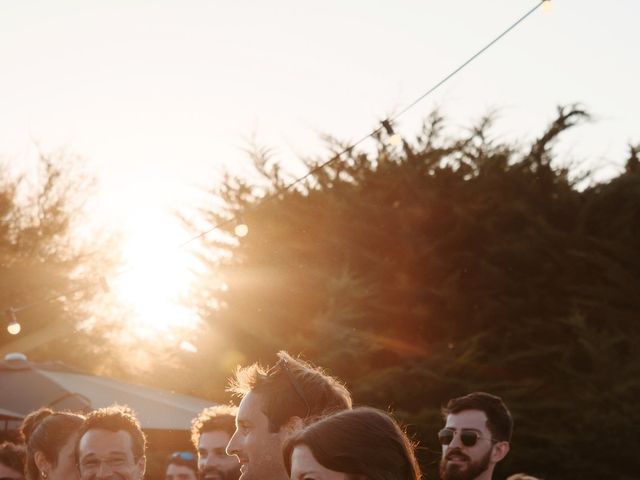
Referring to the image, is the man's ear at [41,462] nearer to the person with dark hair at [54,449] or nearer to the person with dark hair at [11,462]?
the person with dark hair at [54,449]

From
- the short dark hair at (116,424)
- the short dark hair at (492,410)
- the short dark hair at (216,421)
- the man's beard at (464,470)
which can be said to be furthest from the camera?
the short dark hair at (216,421)

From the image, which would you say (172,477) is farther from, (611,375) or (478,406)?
(611,375)

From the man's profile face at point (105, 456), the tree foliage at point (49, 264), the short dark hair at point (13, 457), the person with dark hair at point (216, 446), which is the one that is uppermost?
the tree foliage at point (49, 264)

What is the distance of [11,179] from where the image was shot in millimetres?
23422

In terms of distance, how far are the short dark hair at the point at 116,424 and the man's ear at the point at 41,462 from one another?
0.44 m

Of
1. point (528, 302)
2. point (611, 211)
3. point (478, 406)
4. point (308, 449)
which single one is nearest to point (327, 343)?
point (528, 302)

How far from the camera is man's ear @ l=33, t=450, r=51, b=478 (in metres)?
4.91

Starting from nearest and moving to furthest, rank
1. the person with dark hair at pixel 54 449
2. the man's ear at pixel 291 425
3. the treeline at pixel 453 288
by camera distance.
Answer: the man's ear at pixel 291 425, the person with dark hair at pixel 54 449, the treeline at pixel 453 288

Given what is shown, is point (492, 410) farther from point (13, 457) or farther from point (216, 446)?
point (13, 457)

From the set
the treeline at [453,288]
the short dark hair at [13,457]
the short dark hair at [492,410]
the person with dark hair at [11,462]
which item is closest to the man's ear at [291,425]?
the short dark hair at [492,410]

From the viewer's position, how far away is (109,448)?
14.7 ft

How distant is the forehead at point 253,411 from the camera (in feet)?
11.0

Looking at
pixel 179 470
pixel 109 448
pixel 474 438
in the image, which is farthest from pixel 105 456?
pixel 179 470

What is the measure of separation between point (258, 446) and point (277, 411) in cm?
15
